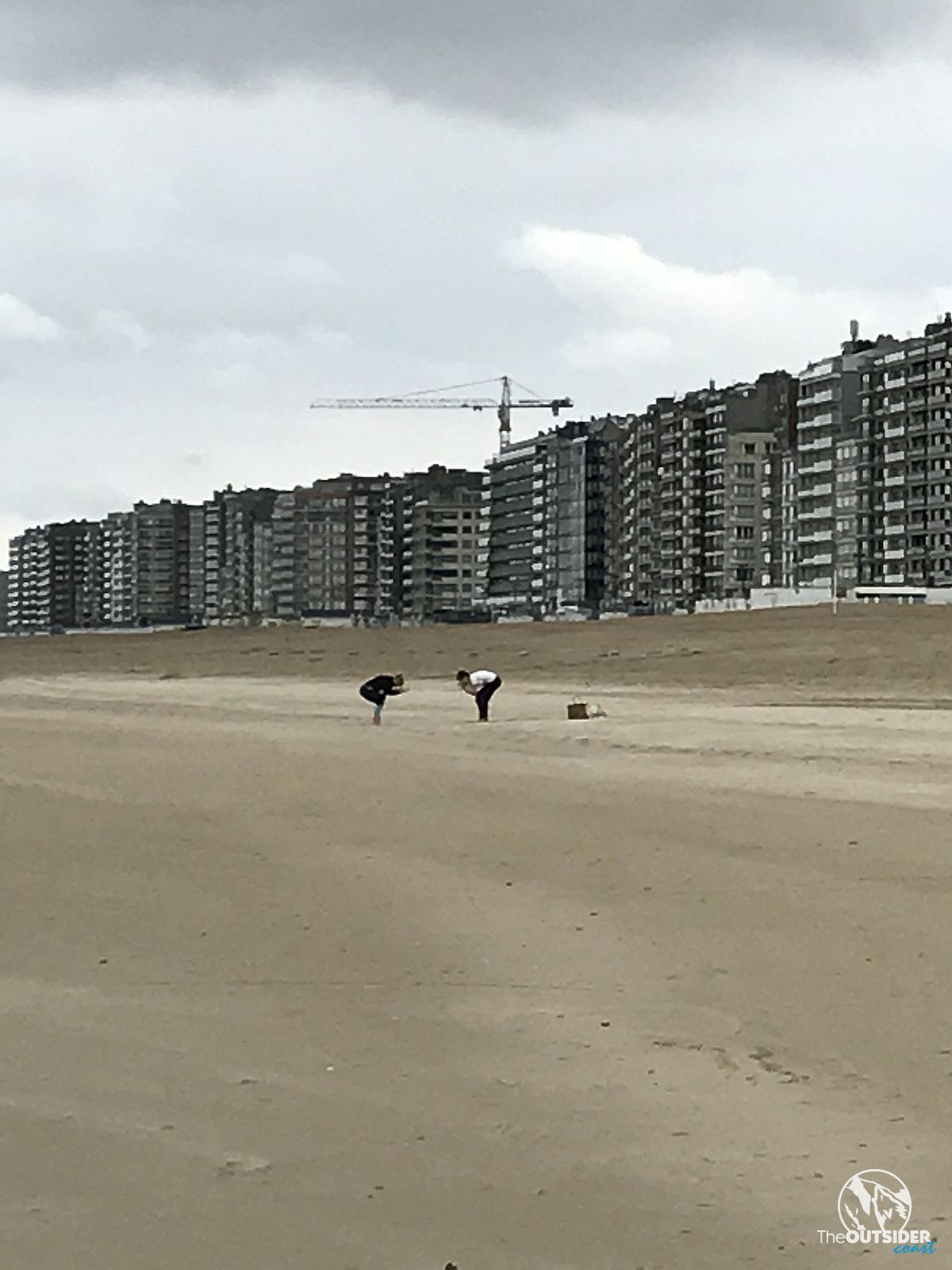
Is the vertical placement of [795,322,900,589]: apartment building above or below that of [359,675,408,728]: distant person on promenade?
above

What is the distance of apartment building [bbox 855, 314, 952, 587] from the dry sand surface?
3844 inches

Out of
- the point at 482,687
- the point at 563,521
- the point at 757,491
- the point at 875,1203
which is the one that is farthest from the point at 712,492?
the point at 875,1203

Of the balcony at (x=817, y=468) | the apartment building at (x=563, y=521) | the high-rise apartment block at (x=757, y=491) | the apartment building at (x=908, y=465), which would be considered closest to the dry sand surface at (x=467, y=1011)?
the high-rise apartment block at (x=757, y=491)

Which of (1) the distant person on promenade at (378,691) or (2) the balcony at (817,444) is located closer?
(1) the distant person on promenade at (378,691)

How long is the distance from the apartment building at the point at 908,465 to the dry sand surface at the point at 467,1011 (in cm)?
9764

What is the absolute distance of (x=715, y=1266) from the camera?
16.0 ft

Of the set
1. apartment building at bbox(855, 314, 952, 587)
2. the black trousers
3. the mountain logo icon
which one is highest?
apartment building at bbox(855, 314, 952, 587)

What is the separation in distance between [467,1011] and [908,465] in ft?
369

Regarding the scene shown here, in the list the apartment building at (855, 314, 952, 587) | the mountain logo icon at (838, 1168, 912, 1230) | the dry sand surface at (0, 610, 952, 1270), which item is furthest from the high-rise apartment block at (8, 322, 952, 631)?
the mountain logo icon at (838, 1168, 912, 1230)

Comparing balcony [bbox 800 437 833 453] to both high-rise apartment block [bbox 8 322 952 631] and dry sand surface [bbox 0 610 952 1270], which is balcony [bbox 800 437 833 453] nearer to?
high-rise apartment block [bbox 8 322 952 631]

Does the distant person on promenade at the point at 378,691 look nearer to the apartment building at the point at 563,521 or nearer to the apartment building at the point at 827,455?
the apartment building at the point at 827,455

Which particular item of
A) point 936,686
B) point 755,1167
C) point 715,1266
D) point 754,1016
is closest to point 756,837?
point 754,1016

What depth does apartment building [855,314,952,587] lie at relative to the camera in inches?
4441

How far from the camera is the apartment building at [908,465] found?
11281 cm
